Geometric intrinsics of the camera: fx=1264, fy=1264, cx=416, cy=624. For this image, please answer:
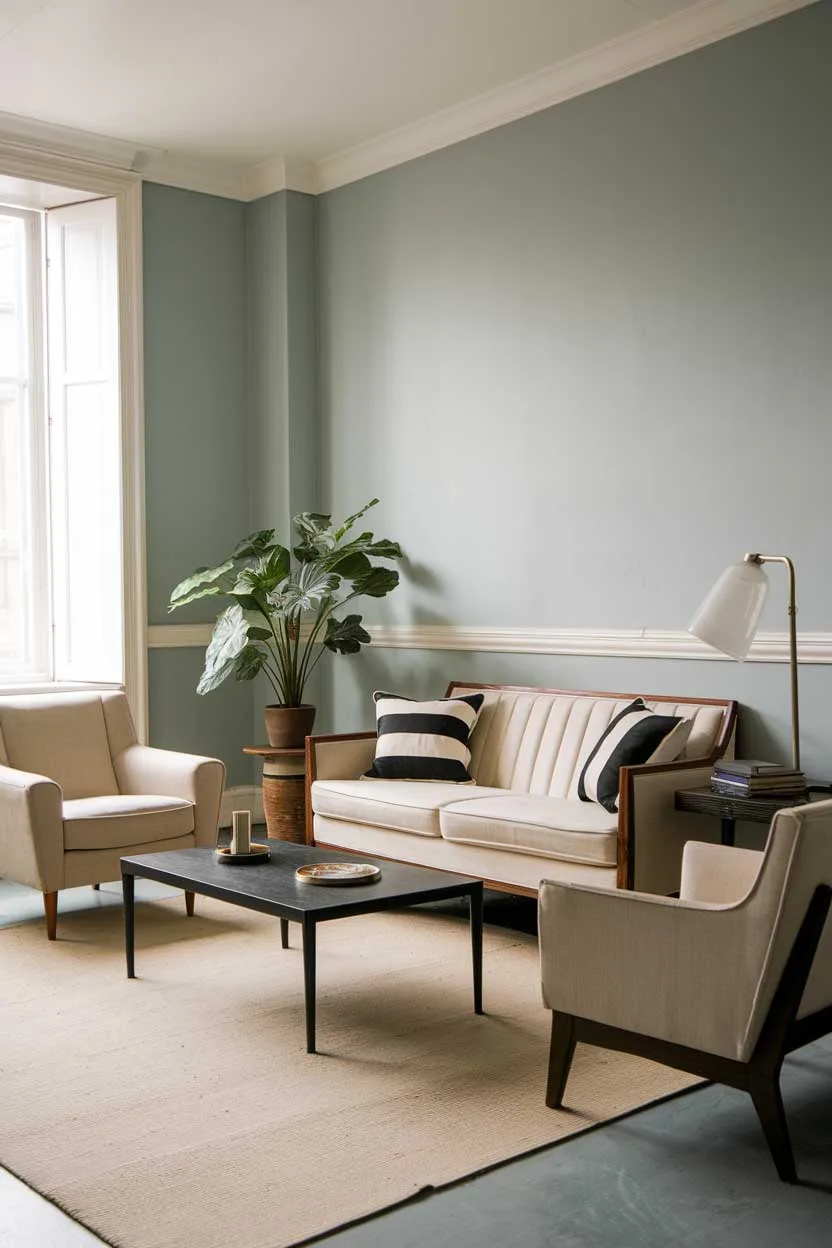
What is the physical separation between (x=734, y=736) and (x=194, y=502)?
303cm

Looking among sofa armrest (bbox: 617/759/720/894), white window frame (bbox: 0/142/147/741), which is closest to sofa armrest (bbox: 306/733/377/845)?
white window frame (bbox: 0/142/147/741)

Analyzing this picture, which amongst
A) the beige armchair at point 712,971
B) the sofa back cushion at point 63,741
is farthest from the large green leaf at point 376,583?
the beige armchair at point 712,971

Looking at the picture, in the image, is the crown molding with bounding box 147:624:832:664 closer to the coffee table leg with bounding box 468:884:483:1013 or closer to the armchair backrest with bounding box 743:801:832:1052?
the coffee table leg with bounding box 468:884:483:1013

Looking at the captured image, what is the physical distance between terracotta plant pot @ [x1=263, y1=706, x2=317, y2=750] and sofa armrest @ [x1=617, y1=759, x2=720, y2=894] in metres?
2.07

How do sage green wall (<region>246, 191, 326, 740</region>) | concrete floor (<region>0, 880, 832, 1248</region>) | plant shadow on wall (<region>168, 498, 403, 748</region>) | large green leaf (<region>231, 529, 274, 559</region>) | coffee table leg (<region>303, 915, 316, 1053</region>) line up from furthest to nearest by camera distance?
1. sage green wall (<region>246, 191, 326, 740</region>)
2. large green leaf (<region>231, 529, 274, 559</region>)
3. plant shadow on wall (<region>168, 498, 403, 748</region>)
4. coffee table leg (<region>303, 915, 316, 1053</region>)
5. concrete floor (<region>0, 880, 832, 1248</region>)

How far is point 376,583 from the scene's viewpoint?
5.62 m

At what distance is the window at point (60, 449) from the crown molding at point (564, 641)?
388mm

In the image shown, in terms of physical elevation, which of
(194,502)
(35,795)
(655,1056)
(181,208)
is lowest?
(655,1056)

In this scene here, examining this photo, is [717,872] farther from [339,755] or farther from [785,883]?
[339,755]

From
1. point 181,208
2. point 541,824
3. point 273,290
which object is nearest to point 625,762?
point 541,824

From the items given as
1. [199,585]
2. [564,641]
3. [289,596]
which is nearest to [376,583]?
[289,596]

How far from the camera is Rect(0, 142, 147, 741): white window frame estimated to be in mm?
5910

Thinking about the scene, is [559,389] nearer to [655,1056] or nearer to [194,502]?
[194,502]

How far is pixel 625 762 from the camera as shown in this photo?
→ 13.7 feet
